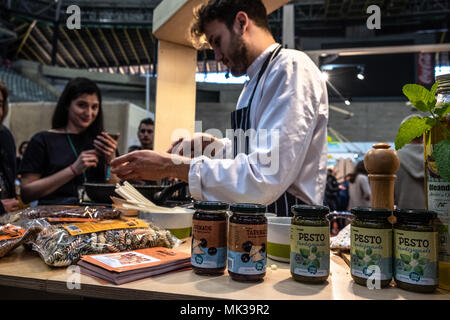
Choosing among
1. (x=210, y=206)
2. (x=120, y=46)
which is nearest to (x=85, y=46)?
(x=120, y=46)

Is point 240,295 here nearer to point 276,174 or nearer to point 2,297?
point 276,174

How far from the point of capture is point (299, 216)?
67cm

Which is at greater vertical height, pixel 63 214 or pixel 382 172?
pixel 382 172

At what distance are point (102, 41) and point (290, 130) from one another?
16.1 m

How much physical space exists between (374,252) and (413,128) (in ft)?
0.87

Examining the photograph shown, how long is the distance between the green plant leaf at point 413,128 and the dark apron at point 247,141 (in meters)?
0.42

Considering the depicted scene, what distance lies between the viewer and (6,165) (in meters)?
1.84

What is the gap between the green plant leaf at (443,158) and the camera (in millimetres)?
578

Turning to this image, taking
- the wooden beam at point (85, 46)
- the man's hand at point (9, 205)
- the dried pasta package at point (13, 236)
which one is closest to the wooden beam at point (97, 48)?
the wooden beam at point (85, 46)

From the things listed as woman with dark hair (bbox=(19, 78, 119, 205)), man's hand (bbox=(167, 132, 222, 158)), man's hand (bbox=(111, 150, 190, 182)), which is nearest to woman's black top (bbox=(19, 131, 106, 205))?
woman with dark hair (bbox=(19, 78, 119, 205))

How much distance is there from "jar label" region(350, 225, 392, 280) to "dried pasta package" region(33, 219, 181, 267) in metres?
0.49

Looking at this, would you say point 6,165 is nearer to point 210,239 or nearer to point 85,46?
point 210,239

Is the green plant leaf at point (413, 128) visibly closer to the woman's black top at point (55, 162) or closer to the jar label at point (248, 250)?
the jar label at point (248, 250)
